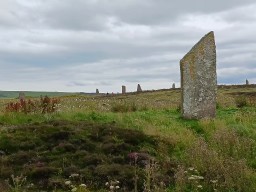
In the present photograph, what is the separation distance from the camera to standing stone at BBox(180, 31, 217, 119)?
62.8 feet

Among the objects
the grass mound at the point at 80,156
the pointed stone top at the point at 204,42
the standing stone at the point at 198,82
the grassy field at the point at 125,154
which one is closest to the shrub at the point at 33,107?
the grassy field at the point at 125,154

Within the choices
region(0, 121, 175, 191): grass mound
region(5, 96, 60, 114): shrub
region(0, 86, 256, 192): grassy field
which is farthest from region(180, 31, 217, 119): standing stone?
region(5, 96, 60, 114): shrub

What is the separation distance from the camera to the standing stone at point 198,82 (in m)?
19.2

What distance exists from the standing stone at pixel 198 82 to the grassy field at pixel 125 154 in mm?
1376

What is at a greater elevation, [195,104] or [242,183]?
[195,104]

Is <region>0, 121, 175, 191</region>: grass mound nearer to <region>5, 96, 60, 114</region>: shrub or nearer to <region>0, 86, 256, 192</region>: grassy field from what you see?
<region>0, 86, 256, 192</region>: grassy field

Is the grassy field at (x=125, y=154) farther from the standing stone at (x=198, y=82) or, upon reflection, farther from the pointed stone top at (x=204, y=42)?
the pointed stone top at (x=204, y=42)

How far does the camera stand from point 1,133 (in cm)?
1415

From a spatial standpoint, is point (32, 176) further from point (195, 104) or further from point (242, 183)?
point (195, 104)

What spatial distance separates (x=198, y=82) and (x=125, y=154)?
7.66m

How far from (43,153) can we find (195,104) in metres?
8.55

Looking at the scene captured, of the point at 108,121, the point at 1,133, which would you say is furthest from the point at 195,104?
the point at 1,133

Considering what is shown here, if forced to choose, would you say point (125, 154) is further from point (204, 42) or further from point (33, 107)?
point (204, 42)

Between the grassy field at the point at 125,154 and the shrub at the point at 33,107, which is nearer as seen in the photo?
the grassy field at the point at 125,154
